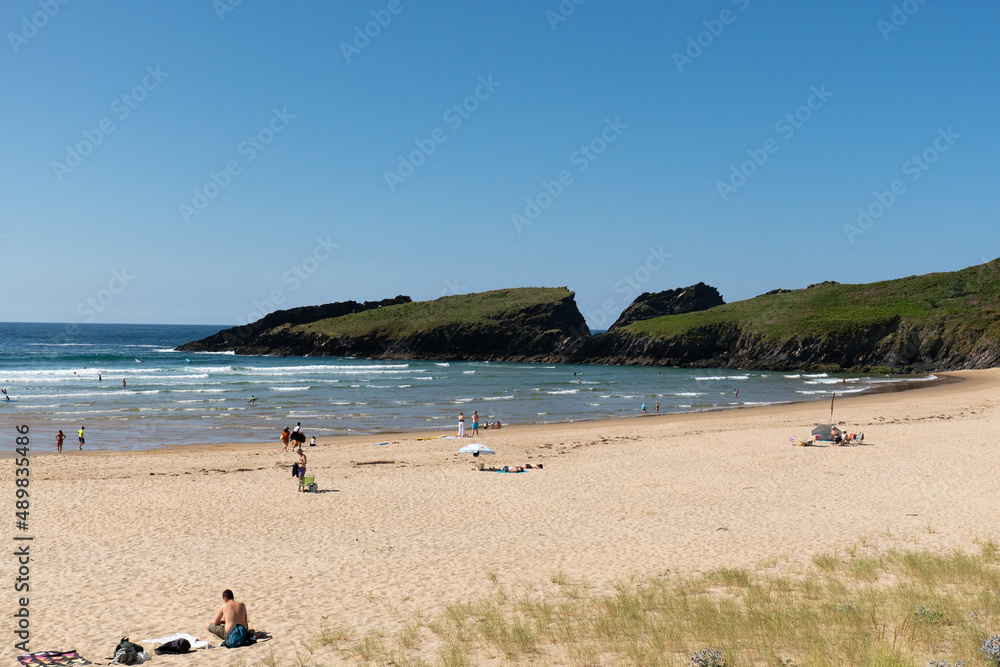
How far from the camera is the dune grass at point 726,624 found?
7695mm

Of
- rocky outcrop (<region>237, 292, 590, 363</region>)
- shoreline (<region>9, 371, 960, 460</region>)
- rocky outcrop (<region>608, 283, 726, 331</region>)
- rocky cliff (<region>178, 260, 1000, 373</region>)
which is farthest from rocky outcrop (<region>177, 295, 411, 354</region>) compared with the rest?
shoreline (<region>9, 371, 960, 460</region>)

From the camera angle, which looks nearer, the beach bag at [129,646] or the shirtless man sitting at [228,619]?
the beach bag at [129,646]

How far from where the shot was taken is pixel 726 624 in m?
8.65

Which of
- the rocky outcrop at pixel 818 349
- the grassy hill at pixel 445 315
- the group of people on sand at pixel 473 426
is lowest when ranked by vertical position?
the group of people on sand at pixel 473 426

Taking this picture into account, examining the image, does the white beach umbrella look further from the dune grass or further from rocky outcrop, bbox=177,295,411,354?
rocky outcrop, bbox=177,295,411,354

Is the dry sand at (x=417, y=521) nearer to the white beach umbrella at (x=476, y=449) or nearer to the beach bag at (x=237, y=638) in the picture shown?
the beach bag at (x=237, y=638)

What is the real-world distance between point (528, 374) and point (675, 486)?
6538 cm

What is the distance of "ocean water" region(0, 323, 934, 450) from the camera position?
38.4 metres

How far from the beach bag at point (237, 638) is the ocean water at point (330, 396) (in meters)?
25.0

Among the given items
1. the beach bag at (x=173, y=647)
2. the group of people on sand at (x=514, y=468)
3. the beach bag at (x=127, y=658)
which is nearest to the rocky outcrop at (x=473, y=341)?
the group of people on sand at (x=514, y=468)

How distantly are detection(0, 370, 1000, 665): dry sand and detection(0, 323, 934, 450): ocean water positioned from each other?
9.18m

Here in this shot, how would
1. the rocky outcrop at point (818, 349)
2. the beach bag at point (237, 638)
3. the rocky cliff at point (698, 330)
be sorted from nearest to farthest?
the beach bag at point (237, 638), the rocky outcrop at point (818, 349), the rocky cliff at point (698, 330)

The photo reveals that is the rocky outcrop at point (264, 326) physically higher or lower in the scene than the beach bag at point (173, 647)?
higher

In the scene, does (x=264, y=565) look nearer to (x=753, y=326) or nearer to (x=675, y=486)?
(x=675, y=486)
